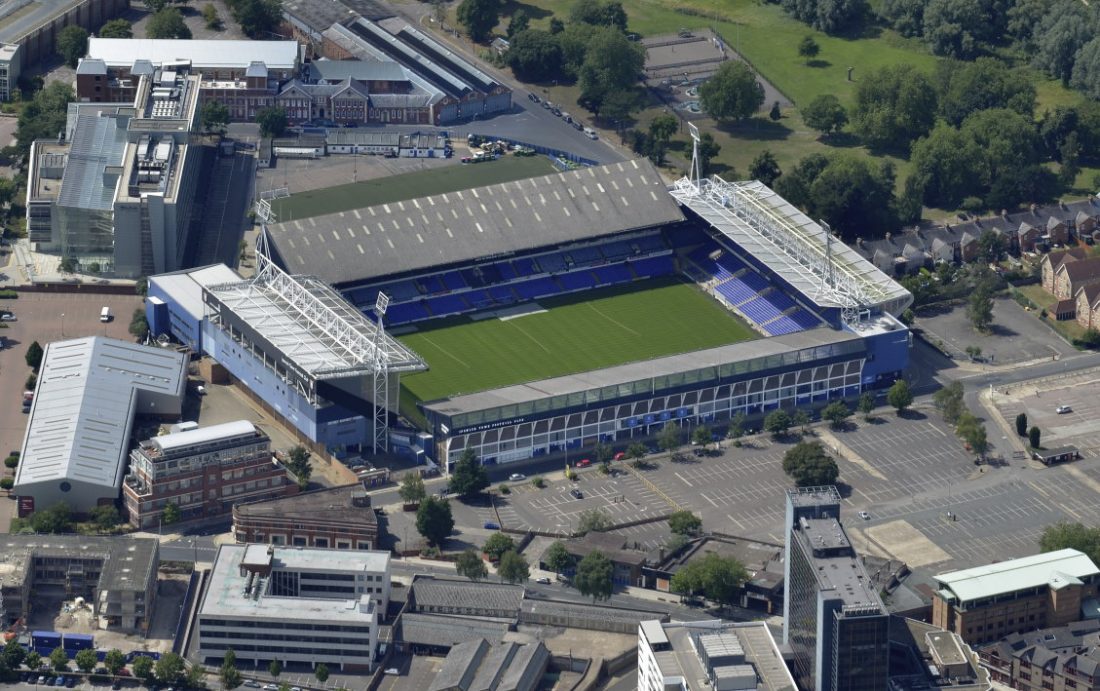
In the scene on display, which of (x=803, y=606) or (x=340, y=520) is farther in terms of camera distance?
(x=340, y=520)

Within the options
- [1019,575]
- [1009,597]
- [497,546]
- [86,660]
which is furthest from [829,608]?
[86,660]

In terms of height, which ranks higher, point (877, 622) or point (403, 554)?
point (877, 622)

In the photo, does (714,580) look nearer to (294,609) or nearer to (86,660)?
(294,609)

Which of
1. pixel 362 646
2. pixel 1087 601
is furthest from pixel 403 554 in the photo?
pixel 1087 601

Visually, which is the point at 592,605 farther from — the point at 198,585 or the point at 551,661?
the point at 198,585

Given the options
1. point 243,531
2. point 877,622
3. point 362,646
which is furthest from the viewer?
point 243,531

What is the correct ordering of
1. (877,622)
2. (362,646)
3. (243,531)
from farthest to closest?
(243,531)
(362,646)
(877,622)

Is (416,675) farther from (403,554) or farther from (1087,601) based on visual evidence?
(1087,601)
